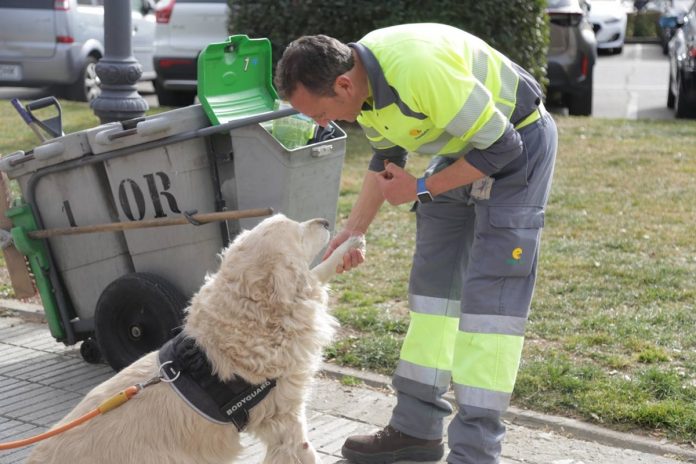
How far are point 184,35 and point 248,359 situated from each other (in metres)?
10.8

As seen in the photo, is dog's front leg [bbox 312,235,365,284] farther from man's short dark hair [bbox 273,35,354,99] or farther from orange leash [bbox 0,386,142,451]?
orange leash [bbox 0,386,142,451]

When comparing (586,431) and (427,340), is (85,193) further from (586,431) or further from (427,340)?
(586,431)

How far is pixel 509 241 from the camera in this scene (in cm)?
344

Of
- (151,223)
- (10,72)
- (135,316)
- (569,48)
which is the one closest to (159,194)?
(151,223)

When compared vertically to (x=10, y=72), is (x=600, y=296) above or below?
below

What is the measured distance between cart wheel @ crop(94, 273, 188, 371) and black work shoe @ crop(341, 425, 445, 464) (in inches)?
44.9

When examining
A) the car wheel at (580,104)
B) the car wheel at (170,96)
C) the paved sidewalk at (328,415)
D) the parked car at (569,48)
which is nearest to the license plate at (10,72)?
the car wheel at (170,96)

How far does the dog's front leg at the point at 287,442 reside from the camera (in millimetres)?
3373

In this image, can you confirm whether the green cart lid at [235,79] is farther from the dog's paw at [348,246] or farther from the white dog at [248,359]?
the white dog at [248,359]

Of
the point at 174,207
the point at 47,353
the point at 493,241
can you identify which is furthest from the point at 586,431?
the point at 47,353

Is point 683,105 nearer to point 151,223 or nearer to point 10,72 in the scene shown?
point 10,72

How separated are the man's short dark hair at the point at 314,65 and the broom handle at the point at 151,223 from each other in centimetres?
110

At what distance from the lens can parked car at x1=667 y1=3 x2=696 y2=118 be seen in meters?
12.1

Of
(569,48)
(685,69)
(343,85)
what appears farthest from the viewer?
(569,48)
